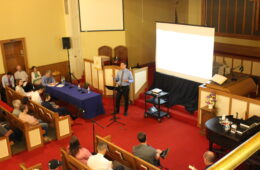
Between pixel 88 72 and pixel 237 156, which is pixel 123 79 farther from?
pixel 237 156

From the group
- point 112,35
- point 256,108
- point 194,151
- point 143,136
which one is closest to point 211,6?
point 112,35

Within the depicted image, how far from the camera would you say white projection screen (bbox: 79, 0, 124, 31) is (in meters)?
11.9

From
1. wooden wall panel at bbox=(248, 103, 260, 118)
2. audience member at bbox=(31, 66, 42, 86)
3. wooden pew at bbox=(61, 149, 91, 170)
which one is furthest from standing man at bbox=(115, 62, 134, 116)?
audience member at bbox=(31, 66, 42, 86)

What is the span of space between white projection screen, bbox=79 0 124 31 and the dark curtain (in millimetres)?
3343

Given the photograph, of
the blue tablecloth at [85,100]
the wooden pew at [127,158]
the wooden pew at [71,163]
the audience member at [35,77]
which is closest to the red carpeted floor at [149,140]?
the blue tablecloth at [85,100]

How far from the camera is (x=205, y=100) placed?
764 cm

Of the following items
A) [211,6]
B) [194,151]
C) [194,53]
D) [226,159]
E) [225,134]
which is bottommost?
[194,151]

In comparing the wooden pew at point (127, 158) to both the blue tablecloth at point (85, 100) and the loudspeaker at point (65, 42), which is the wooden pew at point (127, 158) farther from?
the loudspeaker at point (65, 42)

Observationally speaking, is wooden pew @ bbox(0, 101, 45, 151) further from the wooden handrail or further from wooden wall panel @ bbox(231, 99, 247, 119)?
the wooden handrail

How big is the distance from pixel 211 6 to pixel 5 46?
7696 millimetres

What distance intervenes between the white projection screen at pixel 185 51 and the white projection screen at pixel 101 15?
321cm

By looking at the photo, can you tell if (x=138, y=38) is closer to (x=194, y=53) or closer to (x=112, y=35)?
(x=112, y=35)

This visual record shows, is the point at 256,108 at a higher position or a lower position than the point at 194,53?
lower

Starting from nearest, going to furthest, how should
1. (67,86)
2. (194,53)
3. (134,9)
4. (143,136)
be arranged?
(143,136), (194,53), (67,86), (134,9)
